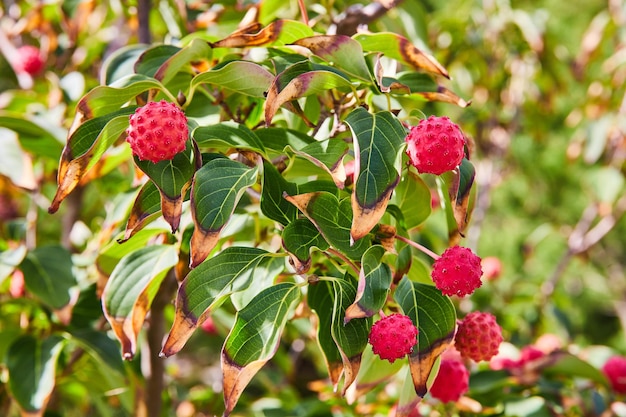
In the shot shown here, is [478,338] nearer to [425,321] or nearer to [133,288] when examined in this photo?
[425,321]

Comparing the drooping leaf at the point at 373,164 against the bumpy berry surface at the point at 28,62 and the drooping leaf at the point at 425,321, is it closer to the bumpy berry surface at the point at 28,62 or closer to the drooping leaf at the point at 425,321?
the drooping leaf at the point at 425,321

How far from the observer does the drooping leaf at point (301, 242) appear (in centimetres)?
58

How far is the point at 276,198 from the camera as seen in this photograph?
0.62m

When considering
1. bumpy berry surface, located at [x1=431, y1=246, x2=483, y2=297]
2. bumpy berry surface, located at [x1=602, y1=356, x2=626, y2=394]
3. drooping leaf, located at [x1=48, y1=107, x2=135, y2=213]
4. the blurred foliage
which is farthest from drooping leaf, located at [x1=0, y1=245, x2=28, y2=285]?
bumpy berry surface, located at [x1=602, y1=356, x2=626, y2=394]

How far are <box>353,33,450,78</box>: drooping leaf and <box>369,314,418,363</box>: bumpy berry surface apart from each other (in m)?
0.25

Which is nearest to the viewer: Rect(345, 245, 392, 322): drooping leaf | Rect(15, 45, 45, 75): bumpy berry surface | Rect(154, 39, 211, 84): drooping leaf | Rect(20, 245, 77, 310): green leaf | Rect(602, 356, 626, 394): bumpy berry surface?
Rect(345, 245, 392, 322): drooping leaf

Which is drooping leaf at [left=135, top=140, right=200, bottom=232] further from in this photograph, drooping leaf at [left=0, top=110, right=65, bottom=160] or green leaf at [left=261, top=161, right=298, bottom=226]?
drooping leaf at [left=0, top=110, right=65, bottom=160]

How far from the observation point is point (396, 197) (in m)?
0.70

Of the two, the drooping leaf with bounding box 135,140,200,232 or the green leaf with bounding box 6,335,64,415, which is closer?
the drooping leaf with bounding box 135,140,200,232

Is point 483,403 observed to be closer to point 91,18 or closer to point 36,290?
point 36,290

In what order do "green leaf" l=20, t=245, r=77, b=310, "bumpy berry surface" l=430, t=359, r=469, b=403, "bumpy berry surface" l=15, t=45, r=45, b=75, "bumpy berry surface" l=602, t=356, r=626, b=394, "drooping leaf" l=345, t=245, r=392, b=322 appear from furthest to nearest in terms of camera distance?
"bumpy berry surface" l=15, t=45, r=45, b=75 < "bumpy berry surface" l=602, t=356, r=626, b=394 < "green leaf" l=20, t=245, r=77, b=310 < "bumpy berry surface" l=430, t=359, r=469, b=403 < "drooping leaf" l=345, t=245, r=392, b=322

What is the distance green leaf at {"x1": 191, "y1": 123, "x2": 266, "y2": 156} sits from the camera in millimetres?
614

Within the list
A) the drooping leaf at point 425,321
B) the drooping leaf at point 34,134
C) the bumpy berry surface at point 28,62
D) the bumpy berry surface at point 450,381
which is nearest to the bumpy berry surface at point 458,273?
the drooping leaf at point 425,321

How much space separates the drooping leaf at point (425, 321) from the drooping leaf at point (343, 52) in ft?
0.66
